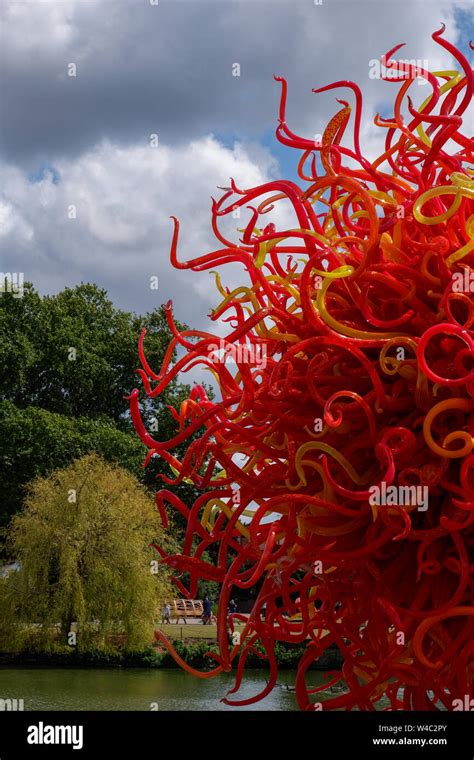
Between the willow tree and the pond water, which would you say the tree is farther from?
the pond water

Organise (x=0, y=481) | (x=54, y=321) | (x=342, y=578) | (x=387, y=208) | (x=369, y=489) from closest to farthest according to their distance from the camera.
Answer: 1. (x=369, y=489)
2. (x=342, y=578)
3. (x=387, y=208)
4. (x=0, y=481)
5. (x=54, y=321)

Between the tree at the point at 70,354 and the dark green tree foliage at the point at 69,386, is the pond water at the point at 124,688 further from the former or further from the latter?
the tree at the point at 70,354

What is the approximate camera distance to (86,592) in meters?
13.9

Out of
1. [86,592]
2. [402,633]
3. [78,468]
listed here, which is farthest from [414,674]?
[78,468]

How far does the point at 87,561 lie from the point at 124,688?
348cm

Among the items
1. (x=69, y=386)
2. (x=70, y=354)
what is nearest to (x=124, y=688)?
(x=70, y=354)

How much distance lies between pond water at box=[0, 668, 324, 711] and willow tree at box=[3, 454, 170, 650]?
86 centimetres

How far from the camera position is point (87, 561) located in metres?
14.2

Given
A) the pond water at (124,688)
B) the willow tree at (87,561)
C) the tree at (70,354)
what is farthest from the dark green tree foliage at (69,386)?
the pond water at (124,688)

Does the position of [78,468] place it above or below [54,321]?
below

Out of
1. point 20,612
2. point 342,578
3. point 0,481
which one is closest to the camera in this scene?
point 342,578

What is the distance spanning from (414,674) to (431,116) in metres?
1.23
